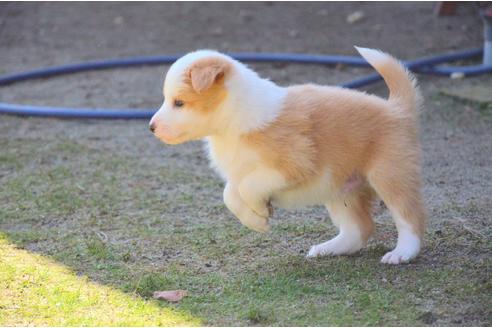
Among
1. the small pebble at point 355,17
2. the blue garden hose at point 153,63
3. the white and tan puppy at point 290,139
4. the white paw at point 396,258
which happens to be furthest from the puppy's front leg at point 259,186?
the small pebble at point 355,17

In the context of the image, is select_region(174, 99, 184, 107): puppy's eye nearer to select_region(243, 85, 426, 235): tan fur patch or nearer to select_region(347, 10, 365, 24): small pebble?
select_region(243, 85, 426, 235): tan fur patch

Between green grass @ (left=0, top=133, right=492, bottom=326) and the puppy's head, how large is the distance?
2.26 feet

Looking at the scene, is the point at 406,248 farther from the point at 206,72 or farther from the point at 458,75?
the point at 458,75

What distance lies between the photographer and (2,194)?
18.2ft

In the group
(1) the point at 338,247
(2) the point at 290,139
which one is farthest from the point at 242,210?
(1) the point at 338,247

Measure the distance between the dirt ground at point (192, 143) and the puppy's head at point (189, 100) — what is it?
0.70 m

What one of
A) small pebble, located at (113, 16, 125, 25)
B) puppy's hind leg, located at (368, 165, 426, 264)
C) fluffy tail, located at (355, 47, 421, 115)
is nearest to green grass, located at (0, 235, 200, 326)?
puppy's hind leg, located at (368, 165, 426, 264)

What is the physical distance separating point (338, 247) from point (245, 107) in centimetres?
85

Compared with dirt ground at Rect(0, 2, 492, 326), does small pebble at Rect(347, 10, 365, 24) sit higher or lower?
higher

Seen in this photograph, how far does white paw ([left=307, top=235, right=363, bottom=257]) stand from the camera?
14.3 ft

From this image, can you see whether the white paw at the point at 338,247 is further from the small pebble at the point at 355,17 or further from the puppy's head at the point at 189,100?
the small pebble at the point at 355,17

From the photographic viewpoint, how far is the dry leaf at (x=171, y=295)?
12.6ft

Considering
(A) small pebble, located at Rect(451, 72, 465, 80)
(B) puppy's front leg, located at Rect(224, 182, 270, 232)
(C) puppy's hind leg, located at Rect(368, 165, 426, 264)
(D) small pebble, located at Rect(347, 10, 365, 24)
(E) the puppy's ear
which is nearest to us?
(E) the puppy's ear

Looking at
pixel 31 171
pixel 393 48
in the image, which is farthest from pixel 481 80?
pixel 31 171
